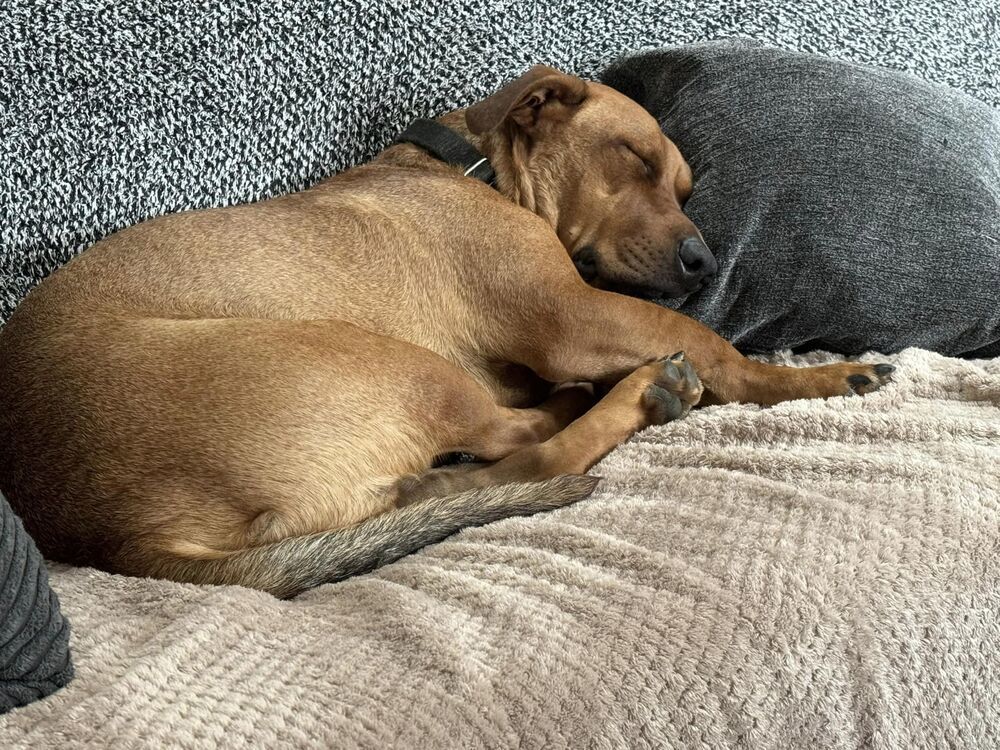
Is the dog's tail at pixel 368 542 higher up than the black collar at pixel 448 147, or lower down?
lower down

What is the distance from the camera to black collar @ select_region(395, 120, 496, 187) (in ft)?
10.6

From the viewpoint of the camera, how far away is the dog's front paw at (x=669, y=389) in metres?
2.63

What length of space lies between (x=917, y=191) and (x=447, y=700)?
7.54 ft

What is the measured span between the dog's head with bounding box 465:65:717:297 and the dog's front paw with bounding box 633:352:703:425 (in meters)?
0.42

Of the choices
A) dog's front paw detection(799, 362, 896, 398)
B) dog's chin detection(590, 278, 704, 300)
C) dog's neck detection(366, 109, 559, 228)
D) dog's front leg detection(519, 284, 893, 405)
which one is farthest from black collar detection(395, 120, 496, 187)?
dog's front paw detection(799, 362, 896, 398)

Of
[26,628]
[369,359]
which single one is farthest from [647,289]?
[26,628]

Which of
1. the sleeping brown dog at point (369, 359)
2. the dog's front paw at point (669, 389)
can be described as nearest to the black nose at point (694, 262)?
the sleeping brown dog at point (369, 359)

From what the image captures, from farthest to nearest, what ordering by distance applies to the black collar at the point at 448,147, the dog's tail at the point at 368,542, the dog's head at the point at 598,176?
1. the black collar at the point at 448,147
2. the dog's head at the point at 598,176
3. the dog's tail at the point at 368,542

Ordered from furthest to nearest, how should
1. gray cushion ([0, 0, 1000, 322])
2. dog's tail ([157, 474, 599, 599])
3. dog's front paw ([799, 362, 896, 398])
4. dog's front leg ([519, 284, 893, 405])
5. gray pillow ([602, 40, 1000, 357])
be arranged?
gray cushion ([0, 0, 1000, 322]) → gray pillow ([602, 40, 1000, 357]) → dog's front leg ([519, 284, 893, 405]) → dog's front paw ([799, 362, 896, 398]) → dog's tail ([157, 474, 599, 599])

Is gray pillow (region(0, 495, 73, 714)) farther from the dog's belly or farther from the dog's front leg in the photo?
the dog's front leg

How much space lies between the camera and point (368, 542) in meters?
2.13

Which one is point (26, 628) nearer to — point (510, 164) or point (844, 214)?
point (510, 164)

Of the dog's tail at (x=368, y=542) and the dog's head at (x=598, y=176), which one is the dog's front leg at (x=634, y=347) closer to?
the dog's head at (x=598, y=176)

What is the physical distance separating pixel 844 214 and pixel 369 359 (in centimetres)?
162
